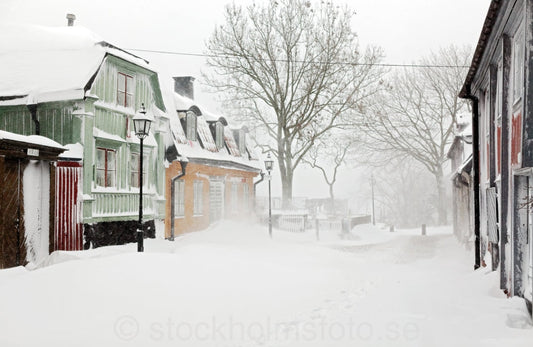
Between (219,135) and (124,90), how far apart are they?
8.80 metres

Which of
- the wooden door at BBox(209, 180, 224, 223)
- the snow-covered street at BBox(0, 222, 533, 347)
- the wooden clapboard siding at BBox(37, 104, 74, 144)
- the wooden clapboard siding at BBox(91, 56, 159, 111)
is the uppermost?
the wooden clapboard siding at BBox(91, 56, 159, 111)

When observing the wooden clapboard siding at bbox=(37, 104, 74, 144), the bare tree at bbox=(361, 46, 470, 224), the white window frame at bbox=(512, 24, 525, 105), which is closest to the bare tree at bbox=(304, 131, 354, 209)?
the bare tree at bbox=(361, 46, 470, 224)

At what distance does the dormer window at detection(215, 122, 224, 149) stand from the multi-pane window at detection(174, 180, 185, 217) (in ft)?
13.0

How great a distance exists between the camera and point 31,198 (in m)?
11.4

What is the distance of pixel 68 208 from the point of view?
13375mm

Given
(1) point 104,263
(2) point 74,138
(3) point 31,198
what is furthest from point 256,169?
(1) point 104,263

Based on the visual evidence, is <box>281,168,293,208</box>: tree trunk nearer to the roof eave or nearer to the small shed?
the roof eave

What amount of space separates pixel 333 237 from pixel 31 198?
17.8 metres

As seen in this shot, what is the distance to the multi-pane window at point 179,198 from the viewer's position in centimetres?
2022

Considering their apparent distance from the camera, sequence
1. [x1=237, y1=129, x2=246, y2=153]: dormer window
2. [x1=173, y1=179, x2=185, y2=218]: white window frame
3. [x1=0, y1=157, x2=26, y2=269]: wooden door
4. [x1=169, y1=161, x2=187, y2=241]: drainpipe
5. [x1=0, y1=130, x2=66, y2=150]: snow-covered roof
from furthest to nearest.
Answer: [x1=237, y1=129, x2=246, y2=153]: dormer window
[x1=173, y1=179, x2=185, y2=218]: white window frame
[x1=169, y1=161, x2=187, y2=241]: drainpipe
[x1=0, y1=157, x2=26, y2=269]: wooden door
[x1=0, y1=130, x2=66, y2=150]: snow-covered roof

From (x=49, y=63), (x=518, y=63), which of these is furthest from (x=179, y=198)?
(x=518, y=63)

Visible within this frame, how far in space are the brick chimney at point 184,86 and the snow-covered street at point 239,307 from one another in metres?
16.1

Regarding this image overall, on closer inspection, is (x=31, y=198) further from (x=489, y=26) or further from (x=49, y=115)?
(x=489, y=26)

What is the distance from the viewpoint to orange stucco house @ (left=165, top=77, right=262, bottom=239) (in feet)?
64.6
